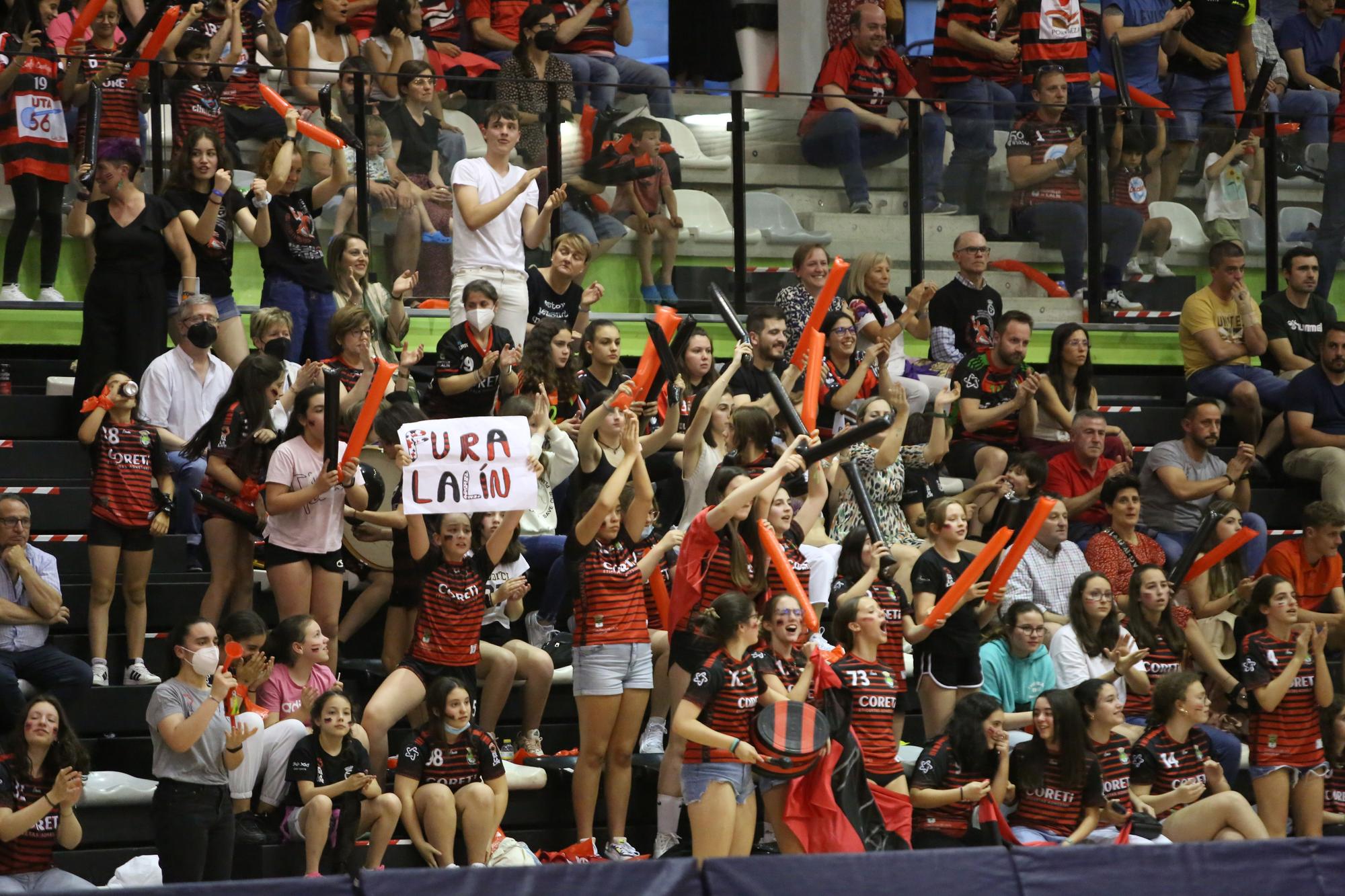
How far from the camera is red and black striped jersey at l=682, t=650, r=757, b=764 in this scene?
8.90 m

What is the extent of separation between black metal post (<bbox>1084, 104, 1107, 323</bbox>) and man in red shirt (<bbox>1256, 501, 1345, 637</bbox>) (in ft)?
8.19

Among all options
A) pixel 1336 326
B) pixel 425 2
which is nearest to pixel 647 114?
pixel 425 2

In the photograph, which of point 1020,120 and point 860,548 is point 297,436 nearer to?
point 860,548

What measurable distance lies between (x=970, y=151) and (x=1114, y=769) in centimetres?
511

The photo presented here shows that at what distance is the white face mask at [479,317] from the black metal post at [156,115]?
214 cm

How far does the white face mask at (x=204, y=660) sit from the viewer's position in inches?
345

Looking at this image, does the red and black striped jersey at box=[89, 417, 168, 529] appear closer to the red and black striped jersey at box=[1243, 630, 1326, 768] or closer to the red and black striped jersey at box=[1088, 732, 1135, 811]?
→ the red and black striped jersey at box=[1088, 732, 1135, 811]

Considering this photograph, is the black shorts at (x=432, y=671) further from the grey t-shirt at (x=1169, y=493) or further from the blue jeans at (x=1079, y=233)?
the blue jeans at (x=1079, y=233)

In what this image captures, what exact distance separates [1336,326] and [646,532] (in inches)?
211

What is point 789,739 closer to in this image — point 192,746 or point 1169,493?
point 192,746

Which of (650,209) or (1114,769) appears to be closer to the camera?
(1114,769)

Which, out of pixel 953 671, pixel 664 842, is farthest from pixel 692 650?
pixel 953 671

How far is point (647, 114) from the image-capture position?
41.4ft

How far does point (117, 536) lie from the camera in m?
9.70
